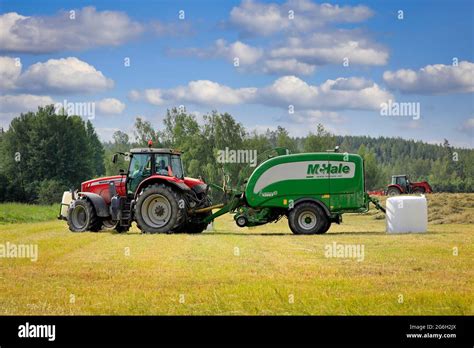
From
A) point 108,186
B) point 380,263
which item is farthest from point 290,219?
point 380,263

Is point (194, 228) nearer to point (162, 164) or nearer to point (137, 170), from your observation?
point (162, 164)

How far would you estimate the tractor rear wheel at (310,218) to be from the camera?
24234mm

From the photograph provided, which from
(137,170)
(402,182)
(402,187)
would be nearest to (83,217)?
(137,170)

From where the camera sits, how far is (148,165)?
25094 mm

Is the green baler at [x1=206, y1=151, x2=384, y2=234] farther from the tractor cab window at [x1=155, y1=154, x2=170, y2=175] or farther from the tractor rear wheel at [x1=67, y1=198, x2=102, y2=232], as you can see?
the tractor rear wheel at [x1=67, y1=198, x2=102, y2=232]

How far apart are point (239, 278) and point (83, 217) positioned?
13852mm

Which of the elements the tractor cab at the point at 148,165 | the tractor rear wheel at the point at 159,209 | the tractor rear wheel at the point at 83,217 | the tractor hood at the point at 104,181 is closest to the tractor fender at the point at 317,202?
the tractor rear wheel at the point at 159,209

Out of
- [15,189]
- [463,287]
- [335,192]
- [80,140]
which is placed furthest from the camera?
[80,140]

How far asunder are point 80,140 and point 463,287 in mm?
71877

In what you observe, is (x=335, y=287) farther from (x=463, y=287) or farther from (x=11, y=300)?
(x=11, y=300)

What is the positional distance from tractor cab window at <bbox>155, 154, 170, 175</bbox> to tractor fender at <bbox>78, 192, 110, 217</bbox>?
2380 millimetres

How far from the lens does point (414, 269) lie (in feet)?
48.8

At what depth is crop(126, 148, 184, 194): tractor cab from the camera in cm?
2505

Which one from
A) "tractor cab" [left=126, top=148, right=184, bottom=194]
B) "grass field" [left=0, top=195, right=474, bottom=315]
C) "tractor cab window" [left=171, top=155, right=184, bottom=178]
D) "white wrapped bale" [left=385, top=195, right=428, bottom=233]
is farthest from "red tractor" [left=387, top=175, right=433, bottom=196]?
"grass field" [left=0, top=195, right=474, bottom=315]
